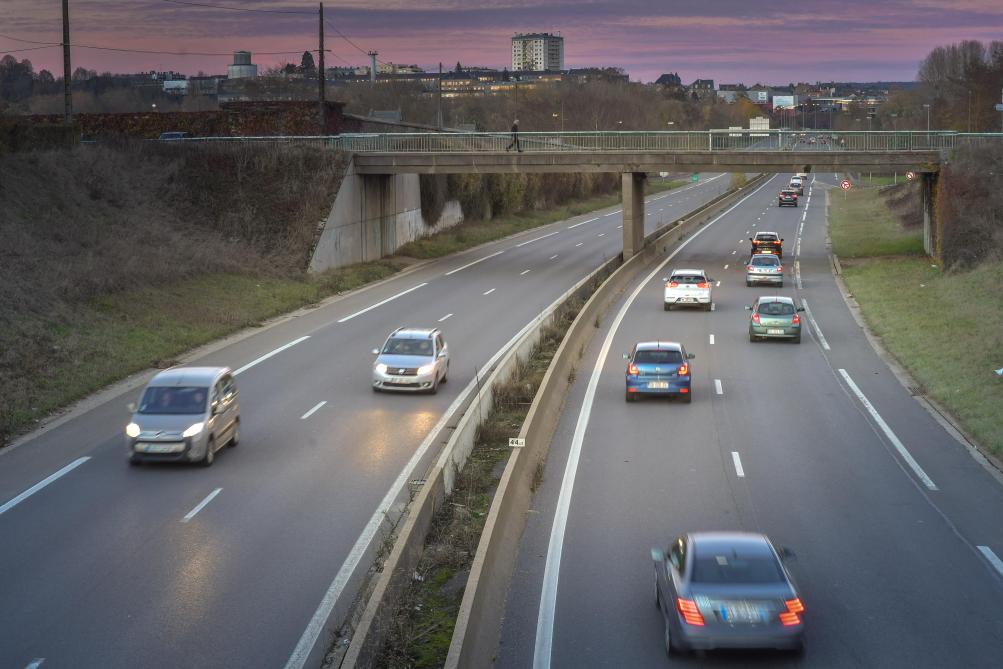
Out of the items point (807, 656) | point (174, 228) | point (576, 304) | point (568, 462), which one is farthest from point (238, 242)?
point (807, 656)

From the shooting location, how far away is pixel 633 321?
4016 centimetres

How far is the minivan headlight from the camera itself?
2061 centimetres

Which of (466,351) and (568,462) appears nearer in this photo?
(568,462)

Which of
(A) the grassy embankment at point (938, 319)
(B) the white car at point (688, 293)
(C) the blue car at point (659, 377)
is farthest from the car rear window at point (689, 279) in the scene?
(C) the blue car at point (659, 377)

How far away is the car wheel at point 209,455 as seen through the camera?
826 inches

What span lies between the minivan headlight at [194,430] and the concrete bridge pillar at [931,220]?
1641 inches

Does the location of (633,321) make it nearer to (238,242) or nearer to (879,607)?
(238,242)

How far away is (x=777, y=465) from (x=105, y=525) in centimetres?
1197

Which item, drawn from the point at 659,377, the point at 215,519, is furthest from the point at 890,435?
the point at 215,519

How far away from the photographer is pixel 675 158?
178 ft

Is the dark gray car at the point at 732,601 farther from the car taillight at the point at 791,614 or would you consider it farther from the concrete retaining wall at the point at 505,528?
the concrete retaining wall at the point at 505,528

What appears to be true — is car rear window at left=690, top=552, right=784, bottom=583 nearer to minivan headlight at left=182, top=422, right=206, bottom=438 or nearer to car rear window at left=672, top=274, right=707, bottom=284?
minivan headlight at left=182, top=422, right=206, bottom=438

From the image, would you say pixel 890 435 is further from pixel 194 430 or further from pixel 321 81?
pixel 321 81

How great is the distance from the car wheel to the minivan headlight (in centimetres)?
38
